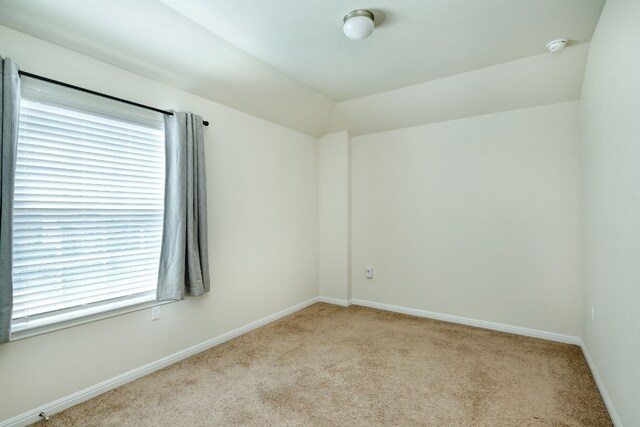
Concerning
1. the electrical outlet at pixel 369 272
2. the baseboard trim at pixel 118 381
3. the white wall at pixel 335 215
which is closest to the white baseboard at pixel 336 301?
the white wall at pixel 335 215

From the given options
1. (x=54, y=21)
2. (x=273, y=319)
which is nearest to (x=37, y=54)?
(x=54, y=21)

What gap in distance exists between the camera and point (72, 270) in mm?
2059

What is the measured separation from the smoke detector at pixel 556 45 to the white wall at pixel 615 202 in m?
0.19

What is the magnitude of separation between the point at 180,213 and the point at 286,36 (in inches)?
63.1

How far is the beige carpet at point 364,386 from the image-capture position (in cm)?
191

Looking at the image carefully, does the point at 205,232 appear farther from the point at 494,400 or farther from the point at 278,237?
the point at 494,400

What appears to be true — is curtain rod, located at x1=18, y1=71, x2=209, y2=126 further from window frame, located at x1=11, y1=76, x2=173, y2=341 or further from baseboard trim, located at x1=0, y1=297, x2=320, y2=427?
baseboard trim, located at x1=0, y1=297, x2=320, y2=427

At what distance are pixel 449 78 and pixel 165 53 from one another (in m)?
2.53

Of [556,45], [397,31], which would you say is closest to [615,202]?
[556,45]

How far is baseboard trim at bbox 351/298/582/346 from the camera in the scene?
299 cm

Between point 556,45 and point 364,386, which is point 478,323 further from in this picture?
point 556,45

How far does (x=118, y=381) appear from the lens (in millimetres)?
2236

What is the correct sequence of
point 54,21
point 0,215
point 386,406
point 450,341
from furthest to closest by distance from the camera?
point 450,341 < point 386,406 < point 54,21 < point 0,215

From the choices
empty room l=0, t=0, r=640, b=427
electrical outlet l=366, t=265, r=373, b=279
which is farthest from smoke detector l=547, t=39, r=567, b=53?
electrical outlet l=366, t=265, r=373, b=279
